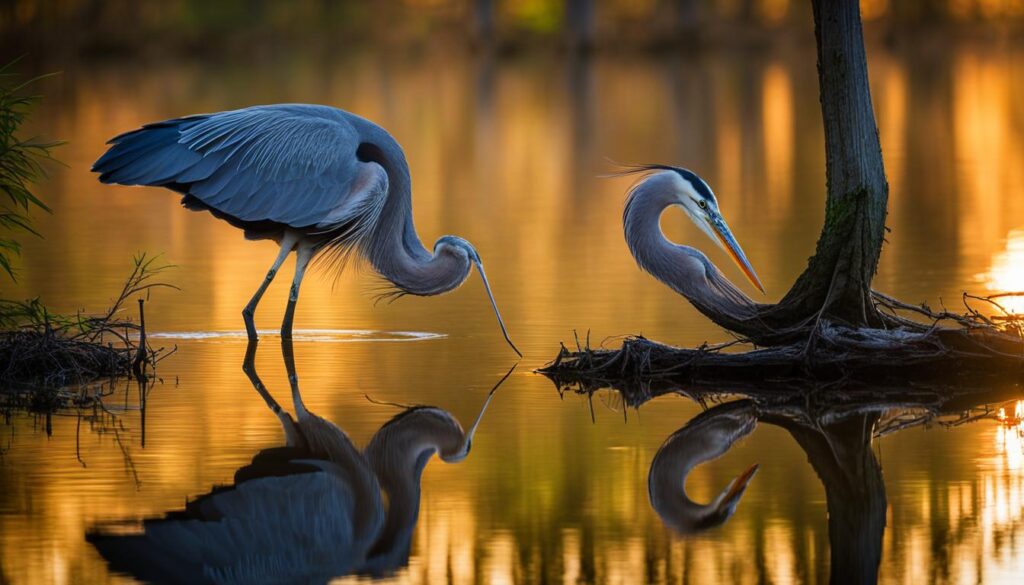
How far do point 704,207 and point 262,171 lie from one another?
2.41m

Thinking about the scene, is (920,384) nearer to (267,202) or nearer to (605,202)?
(267,202)

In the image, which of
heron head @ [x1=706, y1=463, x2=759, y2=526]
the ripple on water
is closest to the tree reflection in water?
heron head @ [x1=706, y1=463, x2=759, y2=526]

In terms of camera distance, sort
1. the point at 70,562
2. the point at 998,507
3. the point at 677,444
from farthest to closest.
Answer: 1. the point at 677,444
2. the point at 998,507
3. the point at 70,562

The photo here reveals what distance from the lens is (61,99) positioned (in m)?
35.0

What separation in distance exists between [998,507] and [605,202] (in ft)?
39.6

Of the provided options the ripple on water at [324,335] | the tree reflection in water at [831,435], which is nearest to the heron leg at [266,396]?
the ripple on water at [324,335]

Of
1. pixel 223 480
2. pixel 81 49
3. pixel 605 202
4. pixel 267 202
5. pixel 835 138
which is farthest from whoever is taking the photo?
pixel 81 49

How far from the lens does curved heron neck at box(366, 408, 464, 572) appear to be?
20.3 feet

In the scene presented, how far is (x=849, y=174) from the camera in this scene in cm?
919

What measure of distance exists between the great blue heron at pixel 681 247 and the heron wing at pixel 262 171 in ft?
4.67

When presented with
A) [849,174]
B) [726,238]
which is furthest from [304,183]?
[849,174]

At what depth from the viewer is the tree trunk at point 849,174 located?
9164mm

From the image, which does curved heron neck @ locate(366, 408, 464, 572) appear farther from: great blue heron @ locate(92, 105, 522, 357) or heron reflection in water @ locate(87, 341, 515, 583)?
great blue heron @ locate(92, 105, 522, 357)

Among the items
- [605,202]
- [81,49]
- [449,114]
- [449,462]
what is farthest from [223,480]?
[81,49]
